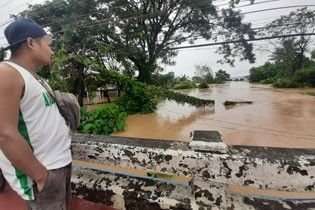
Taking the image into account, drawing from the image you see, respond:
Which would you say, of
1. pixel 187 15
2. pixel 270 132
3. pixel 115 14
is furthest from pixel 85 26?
pixel 270 132

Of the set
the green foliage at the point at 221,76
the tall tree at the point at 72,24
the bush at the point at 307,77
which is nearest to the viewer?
the tall tree at the point at 72,24

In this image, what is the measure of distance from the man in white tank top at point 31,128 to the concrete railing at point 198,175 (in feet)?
1.18

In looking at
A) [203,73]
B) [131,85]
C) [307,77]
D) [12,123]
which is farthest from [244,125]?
[203,73]

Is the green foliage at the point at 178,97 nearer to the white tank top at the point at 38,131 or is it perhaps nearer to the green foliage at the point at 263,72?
the white tank top at the point at 38,131

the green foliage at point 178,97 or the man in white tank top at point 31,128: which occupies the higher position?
the man in white tank top at point 31,128

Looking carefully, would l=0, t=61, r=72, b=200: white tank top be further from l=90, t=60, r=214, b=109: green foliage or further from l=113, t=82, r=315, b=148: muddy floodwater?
l=90, t=60, r=214, b=109: green foliage

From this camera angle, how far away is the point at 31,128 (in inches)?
46.0

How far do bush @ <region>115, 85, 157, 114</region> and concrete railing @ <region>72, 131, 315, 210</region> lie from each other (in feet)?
39.6

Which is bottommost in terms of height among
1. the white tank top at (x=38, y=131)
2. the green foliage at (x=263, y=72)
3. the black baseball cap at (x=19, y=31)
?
the white tank top at (x=38, y=131)

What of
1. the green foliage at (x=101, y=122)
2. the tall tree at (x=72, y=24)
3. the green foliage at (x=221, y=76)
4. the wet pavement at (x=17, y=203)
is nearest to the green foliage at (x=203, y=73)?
the green foliage at (x=221, y=76)

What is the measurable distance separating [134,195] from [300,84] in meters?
29.0

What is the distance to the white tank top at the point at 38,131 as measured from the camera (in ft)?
3.75

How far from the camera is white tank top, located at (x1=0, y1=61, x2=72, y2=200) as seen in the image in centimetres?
114

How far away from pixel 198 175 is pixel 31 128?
796 millimetres
